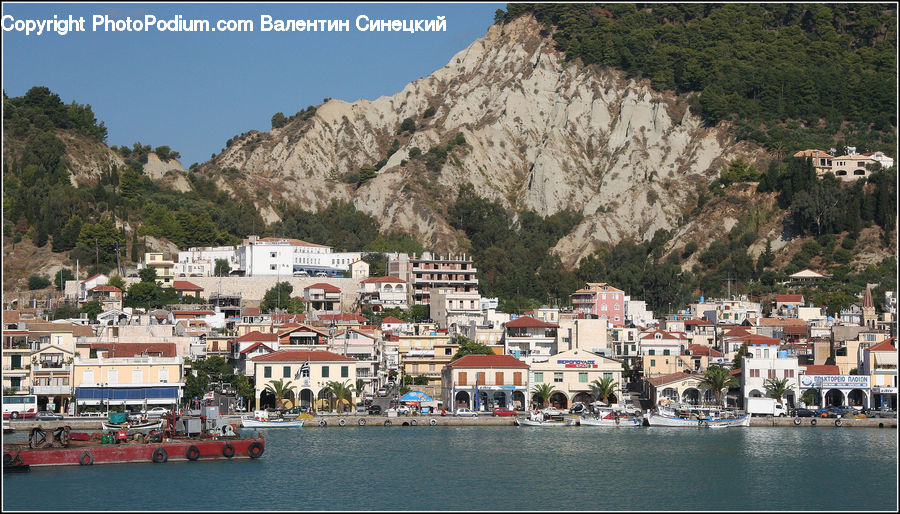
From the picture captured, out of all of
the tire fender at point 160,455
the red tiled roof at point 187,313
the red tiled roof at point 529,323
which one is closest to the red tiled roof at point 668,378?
the red tiled roof at point 529,323

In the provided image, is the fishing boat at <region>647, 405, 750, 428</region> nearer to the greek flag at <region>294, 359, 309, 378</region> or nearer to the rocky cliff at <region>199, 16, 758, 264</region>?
the greek flag at <region>294, 359, 309, 378</region>

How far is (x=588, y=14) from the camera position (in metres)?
183

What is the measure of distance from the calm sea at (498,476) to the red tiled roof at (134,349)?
42.2 feet

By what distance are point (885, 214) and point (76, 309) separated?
247 feet

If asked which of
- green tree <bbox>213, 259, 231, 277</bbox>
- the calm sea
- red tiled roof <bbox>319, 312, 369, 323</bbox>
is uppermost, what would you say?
green tree <bbox>213, 259, 231, 277</bbox>

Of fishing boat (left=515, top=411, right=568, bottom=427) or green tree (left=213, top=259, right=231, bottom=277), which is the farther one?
green tree (left=213, top=259, right=231, bottom=277)

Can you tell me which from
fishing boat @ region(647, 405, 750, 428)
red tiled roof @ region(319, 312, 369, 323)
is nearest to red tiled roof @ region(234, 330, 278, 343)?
red tiled roof @ region(319, 312, 369, 323)

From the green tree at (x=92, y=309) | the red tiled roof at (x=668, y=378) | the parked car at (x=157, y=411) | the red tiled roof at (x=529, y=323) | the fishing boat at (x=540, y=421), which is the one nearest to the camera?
the parked car at (x=157, y=411)

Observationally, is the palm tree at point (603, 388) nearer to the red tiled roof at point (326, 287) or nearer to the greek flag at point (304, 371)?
the greek flag at point (304, 371)

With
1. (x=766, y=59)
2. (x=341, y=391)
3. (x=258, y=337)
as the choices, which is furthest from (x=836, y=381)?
(x=766, y=59)

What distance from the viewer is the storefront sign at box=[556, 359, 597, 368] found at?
75.6 metres

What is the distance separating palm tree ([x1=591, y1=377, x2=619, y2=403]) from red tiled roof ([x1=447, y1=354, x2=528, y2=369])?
435 cm

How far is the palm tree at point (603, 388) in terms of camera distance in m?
74.8

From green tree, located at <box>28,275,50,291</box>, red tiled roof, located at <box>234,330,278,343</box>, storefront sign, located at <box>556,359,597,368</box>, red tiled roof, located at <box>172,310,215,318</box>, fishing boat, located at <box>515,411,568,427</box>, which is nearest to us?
fishing boat, located at <box>515,411,568,427</box>
